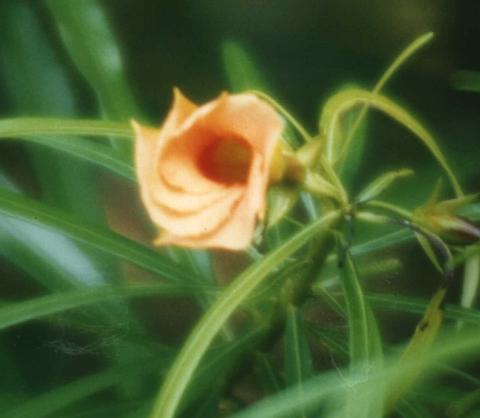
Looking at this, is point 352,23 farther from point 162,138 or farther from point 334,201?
point 162,138

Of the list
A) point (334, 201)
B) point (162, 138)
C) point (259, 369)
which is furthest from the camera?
point (259, 369)

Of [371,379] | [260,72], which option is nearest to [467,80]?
[260,72]

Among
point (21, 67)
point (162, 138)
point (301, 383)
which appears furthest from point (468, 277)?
point (21, 67)

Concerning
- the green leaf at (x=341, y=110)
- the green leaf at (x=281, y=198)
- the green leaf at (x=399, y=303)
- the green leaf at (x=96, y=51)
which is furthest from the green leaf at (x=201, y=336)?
the green leaf at (x=96, y=51)

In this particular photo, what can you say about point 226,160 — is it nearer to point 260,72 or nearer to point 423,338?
point 423,338

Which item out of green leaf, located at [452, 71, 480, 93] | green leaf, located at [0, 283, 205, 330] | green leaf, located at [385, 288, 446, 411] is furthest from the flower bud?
green leaf, located at [452, 71, 480, 93]

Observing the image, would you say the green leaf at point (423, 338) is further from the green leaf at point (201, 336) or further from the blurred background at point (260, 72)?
the blurred background at point (260, 72)
